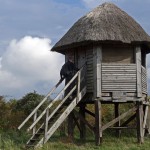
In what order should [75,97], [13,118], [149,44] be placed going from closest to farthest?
[75,97], [149,44], [13,118]

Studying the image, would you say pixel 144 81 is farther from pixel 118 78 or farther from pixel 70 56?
pixel 70 56

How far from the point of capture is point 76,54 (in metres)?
19.8

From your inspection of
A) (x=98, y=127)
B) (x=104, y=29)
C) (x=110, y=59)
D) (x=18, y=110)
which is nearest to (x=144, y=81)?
(x=110, y=59)

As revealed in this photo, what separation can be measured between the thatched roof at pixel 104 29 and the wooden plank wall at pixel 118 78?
1104mm

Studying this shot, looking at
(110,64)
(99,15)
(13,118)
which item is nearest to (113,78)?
(110,64)

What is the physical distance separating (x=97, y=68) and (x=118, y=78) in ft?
3.24

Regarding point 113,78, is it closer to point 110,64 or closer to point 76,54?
point 110,64

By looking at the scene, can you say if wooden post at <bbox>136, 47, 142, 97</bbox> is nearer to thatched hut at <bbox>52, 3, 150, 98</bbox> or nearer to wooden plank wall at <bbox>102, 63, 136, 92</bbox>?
thatched hut at <bbox>52, 3, 150, 98</bbox>

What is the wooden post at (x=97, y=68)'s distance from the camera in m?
18.2

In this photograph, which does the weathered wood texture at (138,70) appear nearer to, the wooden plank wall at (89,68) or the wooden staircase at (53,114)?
the wooden plank wall at (89,68)

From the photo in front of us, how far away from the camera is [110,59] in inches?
737

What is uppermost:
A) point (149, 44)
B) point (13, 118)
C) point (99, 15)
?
point (99, 15)

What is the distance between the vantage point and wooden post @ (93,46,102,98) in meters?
18.2

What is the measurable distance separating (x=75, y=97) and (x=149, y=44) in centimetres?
426
